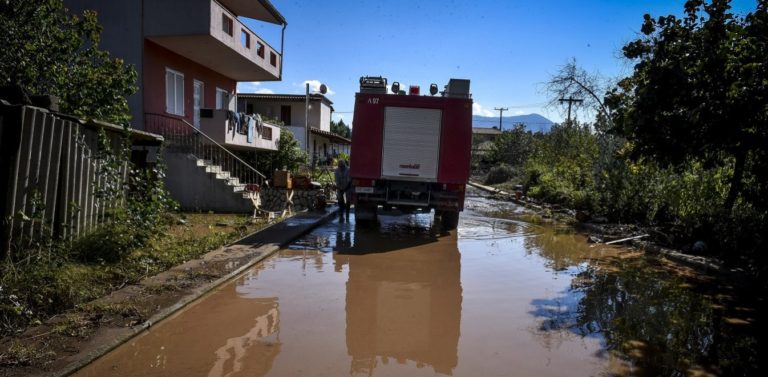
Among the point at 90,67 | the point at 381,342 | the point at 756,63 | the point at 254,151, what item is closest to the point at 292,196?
the point at 254,151

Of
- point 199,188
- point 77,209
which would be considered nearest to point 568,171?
point 199,188

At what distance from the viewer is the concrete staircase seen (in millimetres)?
13484

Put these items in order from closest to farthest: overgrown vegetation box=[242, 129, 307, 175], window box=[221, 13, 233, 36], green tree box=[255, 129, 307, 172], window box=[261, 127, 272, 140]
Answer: window box=[221, 13, 233, 36], window box=[261, 127, 272, 140], overgrown vegetation box=[242, 129, 307, 175], green tree box=[255, 129, 307, 172]

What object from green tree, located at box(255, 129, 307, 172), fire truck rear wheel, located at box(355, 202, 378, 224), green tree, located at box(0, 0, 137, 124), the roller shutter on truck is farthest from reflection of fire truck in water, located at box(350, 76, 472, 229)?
green tree, located at box(255, 129, 307, 172)

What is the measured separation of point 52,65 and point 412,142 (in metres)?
7.43

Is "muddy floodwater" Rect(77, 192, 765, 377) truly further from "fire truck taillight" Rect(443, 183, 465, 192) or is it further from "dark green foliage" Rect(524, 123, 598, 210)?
"dark green foliage" Rect(524, 123, 598, 210)

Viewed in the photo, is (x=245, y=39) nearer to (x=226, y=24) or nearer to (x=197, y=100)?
(x=226, y=24)

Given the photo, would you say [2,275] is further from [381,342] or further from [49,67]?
[49,67]

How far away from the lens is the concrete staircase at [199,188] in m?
13.5

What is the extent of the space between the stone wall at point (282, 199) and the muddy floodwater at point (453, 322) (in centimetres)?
676

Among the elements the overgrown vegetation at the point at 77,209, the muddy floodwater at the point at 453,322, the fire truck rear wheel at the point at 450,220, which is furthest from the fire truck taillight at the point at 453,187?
the overgrown vegetation at the point at 77,209

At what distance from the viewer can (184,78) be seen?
1598 centimetres

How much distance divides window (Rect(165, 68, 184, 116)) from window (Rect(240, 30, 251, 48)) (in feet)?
7.59

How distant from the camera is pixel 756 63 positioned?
6.38m
